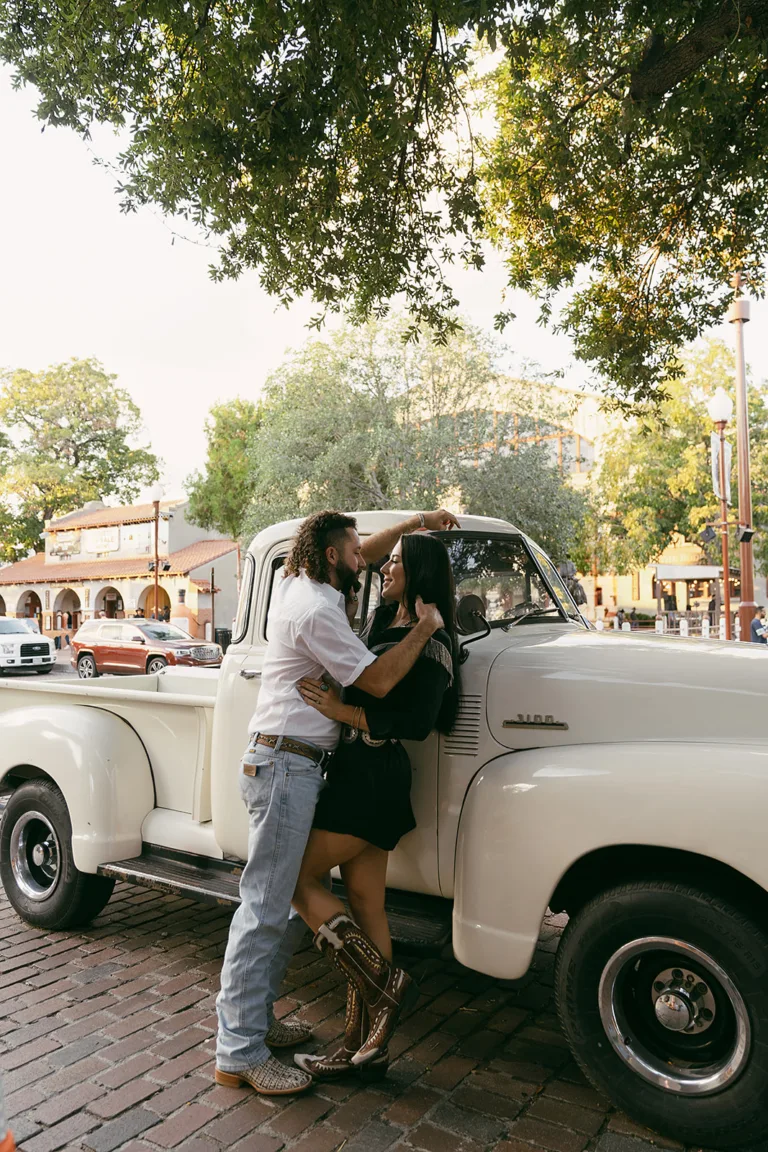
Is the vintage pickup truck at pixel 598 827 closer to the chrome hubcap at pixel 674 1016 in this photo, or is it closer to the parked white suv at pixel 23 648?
the chrome hubcap at pixel 674 1016

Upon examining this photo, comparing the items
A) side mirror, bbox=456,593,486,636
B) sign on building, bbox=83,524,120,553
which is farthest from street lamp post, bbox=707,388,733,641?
sign on building, bbox=83,524,120,553

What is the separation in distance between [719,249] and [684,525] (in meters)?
24.7

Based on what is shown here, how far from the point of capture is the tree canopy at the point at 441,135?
5.81m

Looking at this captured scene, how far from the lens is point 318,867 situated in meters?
3.15

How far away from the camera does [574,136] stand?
28.6ft

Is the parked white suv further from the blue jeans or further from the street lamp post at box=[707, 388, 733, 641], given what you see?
the blue jeans

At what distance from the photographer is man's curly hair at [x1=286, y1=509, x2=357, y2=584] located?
3.17 m

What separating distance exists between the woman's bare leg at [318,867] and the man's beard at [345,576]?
3.01ft

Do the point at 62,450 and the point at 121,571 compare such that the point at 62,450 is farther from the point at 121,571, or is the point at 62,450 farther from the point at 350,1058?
the point at 350,1058

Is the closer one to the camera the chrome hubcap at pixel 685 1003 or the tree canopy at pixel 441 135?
the chrome hubcap at pixel 685 1003

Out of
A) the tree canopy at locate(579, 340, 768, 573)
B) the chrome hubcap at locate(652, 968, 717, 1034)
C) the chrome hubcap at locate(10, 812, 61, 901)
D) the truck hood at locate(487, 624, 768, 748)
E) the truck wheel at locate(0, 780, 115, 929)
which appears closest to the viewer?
the chrome hubcap at locate(652, 968, 717, 1034)

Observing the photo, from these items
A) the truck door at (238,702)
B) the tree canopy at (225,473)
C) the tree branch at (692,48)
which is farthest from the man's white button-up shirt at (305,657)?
the tree canopy at (225,473)

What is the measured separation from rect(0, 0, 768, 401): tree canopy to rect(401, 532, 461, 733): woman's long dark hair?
3579mm

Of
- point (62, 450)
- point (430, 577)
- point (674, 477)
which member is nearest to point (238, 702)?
point (430, 577)
